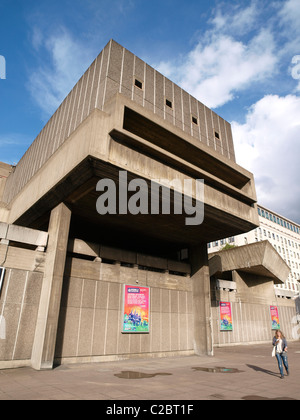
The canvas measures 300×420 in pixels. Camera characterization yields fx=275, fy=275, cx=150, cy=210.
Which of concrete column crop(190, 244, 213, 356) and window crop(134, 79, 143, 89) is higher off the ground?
window crop(134, 79, 143, 89)

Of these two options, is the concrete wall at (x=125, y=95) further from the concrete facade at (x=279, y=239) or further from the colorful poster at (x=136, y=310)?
the concrete facade at (x=279, y=239)

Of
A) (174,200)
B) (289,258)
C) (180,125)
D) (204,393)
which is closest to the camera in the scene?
(204,393)

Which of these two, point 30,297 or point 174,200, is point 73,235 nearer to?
point 30,297

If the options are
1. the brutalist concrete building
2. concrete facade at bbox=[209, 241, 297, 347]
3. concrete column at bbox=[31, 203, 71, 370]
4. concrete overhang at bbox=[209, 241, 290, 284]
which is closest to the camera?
concrete column at bbox=[31, 203, 71, 370]

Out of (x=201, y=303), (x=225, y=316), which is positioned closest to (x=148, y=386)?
(x=201, y=303)

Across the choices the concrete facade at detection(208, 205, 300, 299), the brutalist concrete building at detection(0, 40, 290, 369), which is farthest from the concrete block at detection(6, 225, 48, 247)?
the concrete facade at detection(208, 205, 300, 299)

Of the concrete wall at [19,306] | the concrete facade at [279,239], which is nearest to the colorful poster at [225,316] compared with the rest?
the concrete wall at [19,306]

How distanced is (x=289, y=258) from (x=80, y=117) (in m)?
83.2

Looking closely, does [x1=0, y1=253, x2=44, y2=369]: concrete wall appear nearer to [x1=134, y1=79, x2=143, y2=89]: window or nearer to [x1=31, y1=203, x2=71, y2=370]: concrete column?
[x1=31, y1=203, x2=71, y2=370]: concrete column

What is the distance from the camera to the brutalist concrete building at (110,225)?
1500 cm

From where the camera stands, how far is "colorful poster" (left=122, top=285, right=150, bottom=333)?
19.3 metres

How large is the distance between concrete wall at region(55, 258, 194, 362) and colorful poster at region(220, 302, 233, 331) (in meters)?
8.34

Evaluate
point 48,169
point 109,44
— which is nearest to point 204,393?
point 48,169
